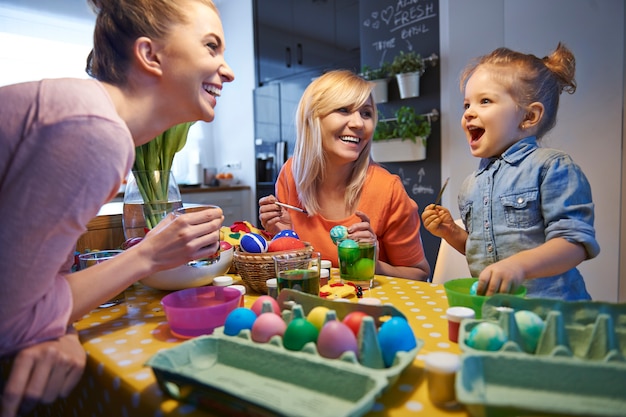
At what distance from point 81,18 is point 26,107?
4499mm

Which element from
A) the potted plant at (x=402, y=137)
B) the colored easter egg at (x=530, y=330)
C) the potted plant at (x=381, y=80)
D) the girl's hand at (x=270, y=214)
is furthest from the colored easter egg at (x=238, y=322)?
the potted plant at (x=381, y=80)

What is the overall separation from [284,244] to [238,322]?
477 mm

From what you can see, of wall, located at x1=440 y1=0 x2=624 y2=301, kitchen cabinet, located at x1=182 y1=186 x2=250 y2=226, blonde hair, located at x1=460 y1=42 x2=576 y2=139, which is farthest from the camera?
kitchen cabinet, located at x1=182 y1=186 x2=250 y2=226

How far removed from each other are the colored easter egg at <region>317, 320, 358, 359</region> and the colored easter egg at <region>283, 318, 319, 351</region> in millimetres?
Answer: 19

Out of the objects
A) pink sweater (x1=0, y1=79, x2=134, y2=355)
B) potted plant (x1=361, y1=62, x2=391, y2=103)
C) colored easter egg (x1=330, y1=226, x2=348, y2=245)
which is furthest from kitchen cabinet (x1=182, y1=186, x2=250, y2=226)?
pink sweater (x1=0, y1=79, x2=134, y2=355)

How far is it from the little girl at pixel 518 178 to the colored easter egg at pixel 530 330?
1.55ft

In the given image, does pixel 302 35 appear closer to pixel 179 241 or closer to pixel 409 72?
pixel 409 72

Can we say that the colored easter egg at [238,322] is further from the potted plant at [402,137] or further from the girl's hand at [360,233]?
the potted plant at [402,137]

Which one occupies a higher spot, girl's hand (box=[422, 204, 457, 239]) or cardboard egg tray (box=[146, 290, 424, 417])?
girl's hand (box=[422, 204, 457, 239])

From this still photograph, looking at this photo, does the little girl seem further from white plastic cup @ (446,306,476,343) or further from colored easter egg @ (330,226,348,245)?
white plastic cup @ (446,306,476,343)

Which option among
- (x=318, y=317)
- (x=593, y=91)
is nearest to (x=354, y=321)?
(x=318, y=317)

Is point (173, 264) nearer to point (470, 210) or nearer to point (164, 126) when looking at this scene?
point (164, 126)

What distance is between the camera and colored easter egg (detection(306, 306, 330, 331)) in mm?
651

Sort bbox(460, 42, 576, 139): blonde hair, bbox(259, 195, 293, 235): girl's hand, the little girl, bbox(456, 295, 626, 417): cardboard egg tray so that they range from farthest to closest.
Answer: bbox(259, 195, 293, 235): girl's hand < bbox(460, 42, 576, 139): blonde hair < the little girl < bbox(456, 295, 626, 417): cardboard egg tray
